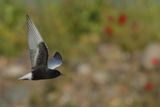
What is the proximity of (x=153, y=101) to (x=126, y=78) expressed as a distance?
Result: 0.56 m

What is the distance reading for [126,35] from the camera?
26.2 feet

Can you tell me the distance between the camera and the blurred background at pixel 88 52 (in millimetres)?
7043

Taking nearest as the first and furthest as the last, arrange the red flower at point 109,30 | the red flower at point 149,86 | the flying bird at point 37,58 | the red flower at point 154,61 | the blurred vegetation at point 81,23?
the flying bird at point 37,58 < the red flower at point 149,86 < the red flower at point 154,61 < the blurred vegetation at point 81,23 < the red flower at point 109,30

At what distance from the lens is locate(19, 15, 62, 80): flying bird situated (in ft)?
5.27

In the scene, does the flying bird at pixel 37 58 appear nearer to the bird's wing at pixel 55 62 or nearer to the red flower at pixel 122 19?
the bird's wing at pixel 55 62

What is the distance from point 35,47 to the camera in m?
1.64

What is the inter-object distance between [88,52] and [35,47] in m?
6.24

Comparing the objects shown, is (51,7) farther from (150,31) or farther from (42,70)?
(42,70)

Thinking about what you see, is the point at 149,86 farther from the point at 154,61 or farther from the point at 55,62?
the point at 55,62

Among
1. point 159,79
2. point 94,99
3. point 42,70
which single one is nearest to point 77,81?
point 94,99

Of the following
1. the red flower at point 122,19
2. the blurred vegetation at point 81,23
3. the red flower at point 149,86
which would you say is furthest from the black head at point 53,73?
the red flower at point 122,19

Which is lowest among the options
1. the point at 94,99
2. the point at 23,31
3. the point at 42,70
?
the point at 94,99

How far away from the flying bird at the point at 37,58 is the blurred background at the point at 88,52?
519 cm

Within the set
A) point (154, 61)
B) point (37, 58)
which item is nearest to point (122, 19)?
point (154, 61)
